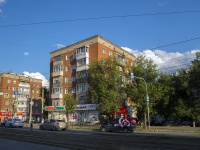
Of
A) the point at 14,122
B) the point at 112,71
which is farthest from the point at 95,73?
the point at 14,122

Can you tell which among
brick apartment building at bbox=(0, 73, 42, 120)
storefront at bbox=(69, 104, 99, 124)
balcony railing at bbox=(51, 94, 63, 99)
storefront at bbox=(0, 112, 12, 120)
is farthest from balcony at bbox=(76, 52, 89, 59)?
storefront at bbox=(0, 112, 12, 120)

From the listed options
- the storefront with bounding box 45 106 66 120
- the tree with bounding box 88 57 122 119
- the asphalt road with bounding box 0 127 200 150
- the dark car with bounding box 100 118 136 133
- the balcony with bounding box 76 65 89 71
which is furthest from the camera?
the storefront with bounding box 45 106 66 120

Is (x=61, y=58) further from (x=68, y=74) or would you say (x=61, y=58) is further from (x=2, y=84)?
(x=2, y=84)

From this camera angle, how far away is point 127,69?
164 feet

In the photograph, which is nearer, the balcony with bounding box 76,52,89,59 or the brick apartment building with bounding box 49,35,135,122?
the brick apartment building with bounding box 49,35,135,122

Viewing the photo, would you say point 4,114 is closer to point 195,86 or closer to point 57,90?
point 57,90

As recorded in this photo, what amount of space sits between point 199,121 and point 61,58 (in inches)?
1381

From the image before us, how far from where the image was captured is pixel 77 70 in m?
61.9

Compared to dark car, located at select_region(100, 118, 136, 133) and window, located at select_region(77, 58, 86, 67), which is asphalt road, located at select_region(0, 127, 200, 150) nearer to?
dark car, located at select_region(100, 118, 136, 133)

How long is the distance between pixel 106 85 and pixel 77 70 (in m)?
13.2

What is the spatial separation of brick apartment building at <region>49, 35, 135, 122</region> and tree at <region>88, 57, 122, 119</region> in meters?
5.65

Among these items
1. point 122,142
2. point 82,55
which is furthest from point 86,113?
point 122,142

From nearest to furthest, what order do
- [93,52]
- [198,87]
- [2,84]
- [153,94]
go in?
[153,94]
[198,87]
[93,52]
[2,84]

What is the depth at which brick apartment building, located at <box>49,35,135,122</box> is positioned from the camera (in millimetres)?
59281
